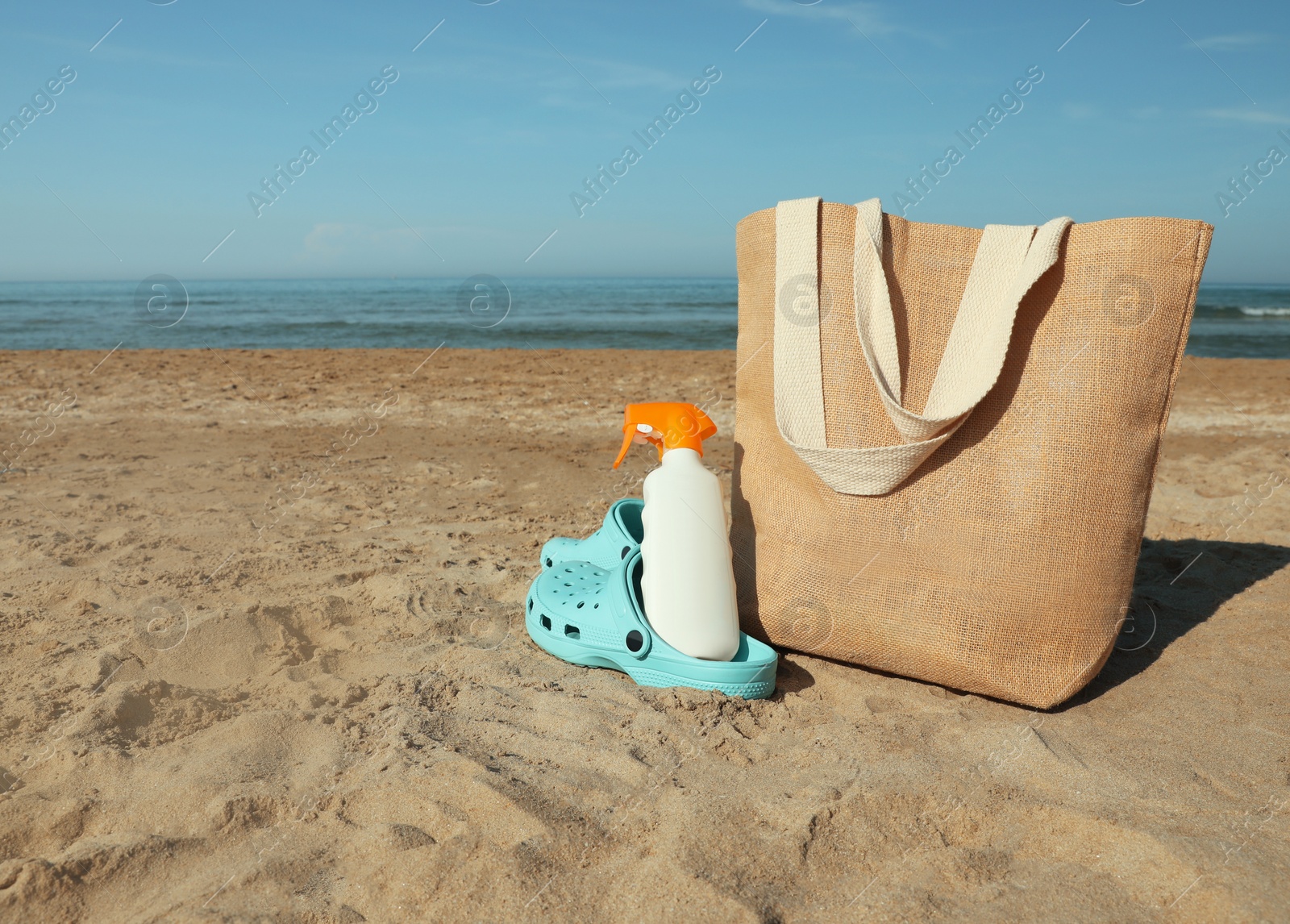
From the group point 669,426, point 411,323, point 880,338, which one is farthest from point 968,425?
point 411,323

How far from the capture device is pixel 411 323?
17188 millimetres

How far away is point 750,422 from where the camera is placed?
8.11 ft

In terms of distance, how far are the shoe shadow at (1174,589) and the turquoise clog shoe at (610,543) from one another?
4.26ft

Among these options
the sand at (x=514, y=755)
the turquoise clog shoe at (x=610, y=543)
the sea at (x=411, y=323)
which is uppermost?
the turquoise clog shoe at (x=610, y=543)

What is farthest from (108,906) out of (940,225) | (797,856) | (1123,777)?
(940,225)

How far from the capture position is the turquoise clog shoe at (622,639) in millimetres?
2182

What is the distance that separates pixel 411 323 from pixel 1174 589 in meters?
16.0

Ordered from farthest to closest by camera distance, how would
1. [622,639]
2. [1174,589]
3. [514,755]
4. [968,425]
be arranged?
[1174,589], [622,639], [968,425], [514,755]

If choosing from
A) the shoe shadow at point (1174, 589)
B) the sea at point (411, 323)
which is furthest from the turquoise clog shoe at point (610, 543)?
the sea at point (411, 323)

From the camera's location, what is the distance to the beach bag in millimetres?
2061

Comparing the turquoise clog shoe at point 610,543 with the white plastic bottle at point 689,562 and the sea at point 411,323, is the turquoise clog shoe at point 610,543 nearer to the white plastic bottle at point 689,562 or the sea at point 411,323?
the white plastic bottle at point 689,562

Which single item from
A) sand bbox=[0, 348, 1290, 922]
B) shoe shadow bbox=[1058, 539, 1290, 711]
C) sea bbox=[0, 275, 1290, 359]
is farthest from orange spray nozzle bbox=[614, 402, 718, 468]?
sea bbox=[0, 275, 1290, 359]

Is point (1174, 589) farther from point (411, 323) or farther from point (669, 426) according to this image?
point (411, 323)

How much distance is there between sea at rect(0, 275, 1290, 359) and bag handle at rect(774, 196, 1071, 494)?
6709 millimetres
